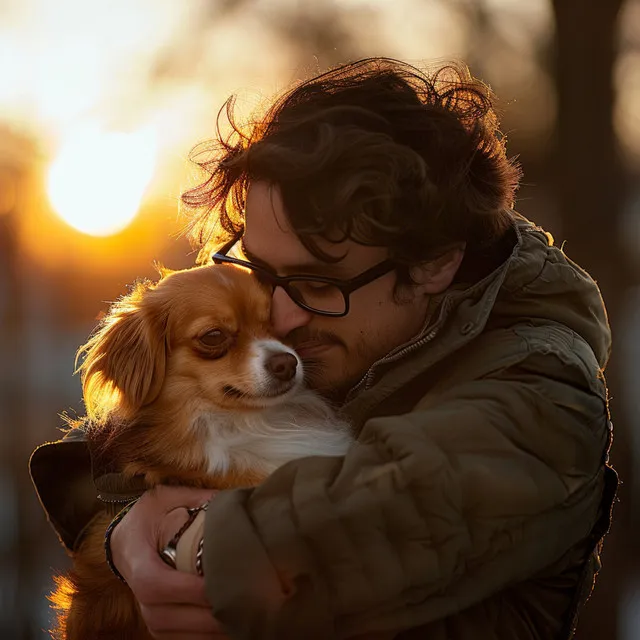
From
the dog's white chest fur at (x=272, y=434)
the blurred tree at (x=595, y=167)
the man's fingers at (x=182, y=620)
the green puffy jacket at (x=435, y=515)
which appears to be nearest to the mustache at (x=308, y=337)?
the dog's white chest fur at (x=272, y=434)

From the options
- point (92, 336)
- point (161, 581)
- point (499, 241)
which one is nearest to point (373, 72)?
point (499, 241)

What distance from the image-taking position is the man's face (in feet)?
9.02

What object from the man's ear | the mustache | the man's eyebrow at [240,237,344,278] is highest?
the man's eyebrow at [240,237,344,278]

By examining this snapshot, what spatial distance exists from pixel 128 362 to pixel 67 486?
531 millimetres

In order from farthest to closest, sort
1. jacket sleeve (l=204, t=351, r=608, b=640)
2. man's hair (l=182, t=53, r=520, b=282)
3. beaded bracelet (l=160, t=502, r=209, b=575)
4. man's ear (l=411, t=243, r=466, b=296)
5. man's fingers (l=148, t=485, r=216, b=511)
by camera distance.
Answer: man's ear (l=411, t=243, r=466, b=296), man's hair (l=182, t=53, r=520, b=282), man's fingers (l=148, t=485, r=216, b=511), beaded bracelet (l=160, t=502, r=209, b=575), jacket sleeve (l=204, t=351, r=608, b=640)

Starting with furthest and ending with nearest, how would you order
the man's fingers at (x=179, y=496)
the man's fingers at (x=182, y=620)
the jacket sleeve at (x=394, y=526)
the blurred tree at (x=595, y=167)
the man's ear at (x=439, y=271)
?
the blurred tree at (x=595, y=167) → the man's ear at (x=439, y=271) → the man's fingers at (x=179, y=496) → the man's fingers at (x=182, y=620) → the jacket sleeve at (x=394, y=526)

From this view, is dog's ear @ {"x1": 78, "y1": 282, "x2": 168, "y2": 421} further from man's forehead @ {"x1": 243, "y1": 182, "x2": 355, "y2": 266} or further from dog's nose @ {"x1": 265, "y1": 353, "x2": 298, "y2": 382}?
man's forehead @ {"x1": 243, "y1": 182, "x2": 355, "y2": 266}

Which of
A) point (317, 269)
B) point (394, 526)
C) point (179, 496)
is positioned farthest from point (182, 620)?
point (317, 269)

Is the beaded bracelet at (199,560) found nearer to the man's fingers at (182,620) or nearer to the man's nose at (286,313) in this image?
the man's fingers at (182,620)

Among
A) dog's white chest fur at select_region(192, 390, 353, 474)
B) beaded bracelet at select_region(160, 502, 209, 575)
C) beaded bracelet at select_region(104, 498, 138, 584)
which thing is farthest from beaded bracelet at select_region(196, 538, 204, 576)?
dog's white chest fur at select_region(192, 390, 353, 474)

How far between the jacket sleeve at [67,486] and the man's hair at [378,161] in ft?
3.57

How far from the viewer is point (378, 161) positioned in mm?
2740

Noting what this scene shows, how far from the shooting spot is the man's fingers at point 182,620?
6.89 ft

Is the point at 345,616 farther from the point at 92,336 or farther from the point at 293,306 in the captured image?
the point at 92,336
